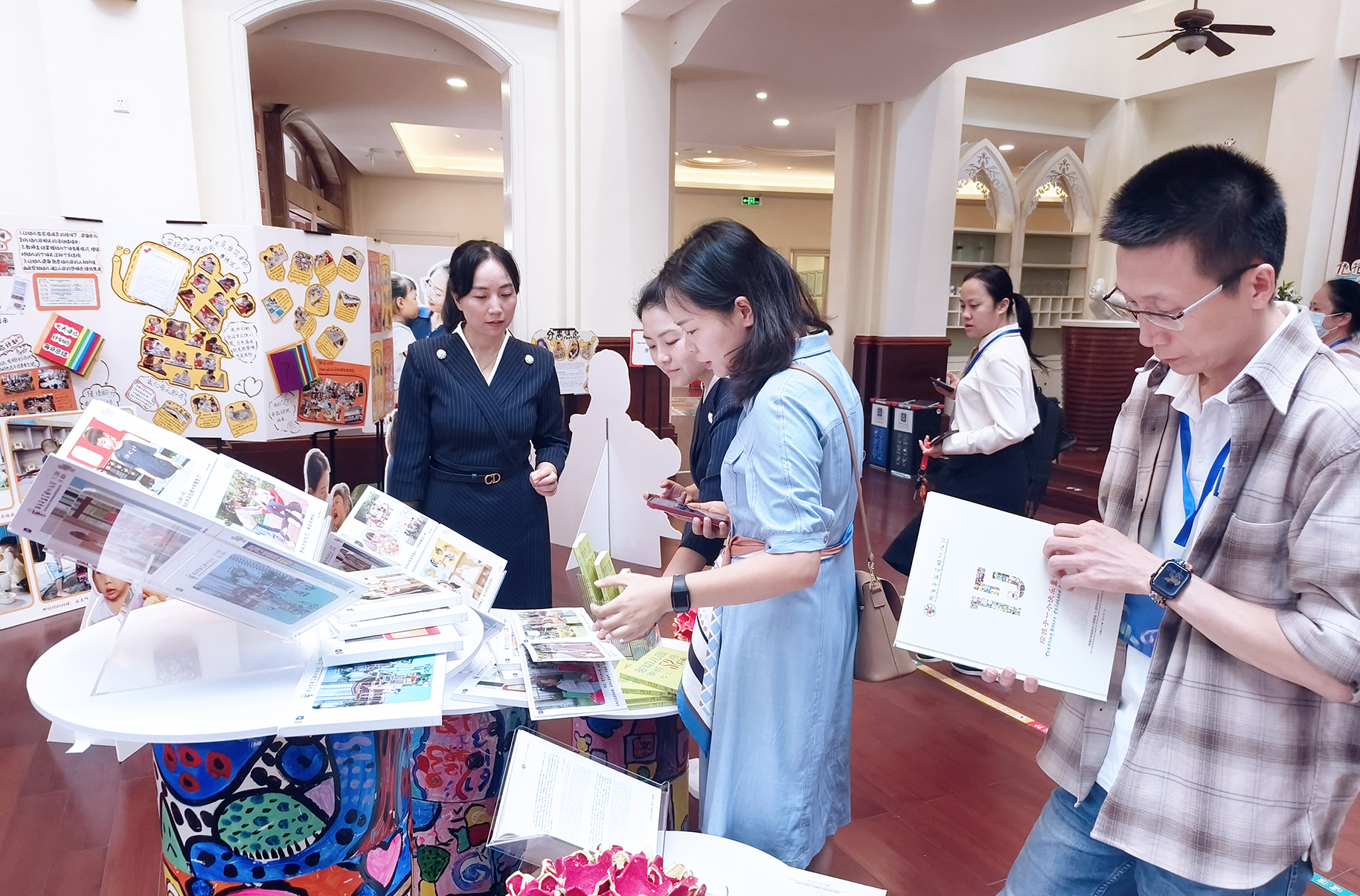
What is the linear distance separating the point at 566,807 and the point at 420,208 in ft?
43.1

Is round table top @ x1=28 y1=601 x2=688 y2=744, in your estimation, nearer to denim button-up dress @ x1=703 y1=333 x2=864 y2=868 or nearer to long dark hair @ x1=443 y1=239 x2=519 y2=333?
denim button-up dress @ x1=703 y1=333 x2=864 y2=868

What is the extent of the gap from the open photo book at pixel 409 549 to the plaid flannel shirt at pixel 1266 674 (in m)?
1.15

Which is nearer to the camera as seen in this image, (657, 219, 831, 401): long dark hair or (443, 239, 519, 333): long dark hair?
(657, 219, 831, 401): long dark hair

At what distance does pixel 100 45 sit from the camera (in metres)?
4.09

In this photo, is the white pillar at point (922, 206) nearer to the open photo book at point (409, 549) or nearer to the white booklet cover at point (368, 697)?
the open photo book at point (409, 549)

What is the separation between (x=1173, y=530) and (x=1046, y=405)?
90.0 inches

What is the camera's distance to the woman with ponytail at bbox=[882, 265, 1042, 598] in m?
2.87

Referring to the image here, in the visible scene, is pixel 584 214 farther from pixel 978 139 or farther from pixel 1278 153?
pixel 1278 153

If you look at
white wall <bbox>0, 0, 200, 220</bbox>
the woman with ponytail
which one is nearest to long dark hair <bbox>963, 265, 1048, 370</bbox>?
the woman with ponytail

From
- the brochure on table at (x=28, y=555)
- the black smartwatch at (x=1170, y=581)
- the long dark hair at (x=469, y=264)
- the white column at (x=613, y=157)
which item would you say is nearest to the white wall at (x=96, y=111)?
the brochure on table at (x=28, y=555)

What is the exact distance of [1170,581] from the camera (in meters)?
0.95

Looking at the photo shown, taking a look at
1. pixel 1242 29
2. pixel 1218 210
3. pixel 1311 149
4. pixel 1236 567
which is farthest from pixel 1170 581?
pixel 1311 149

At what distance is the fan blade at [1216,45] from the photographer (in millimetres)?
5602

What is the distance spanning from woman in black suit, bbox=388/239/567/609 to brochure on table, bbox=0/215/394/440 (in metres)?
1.70
